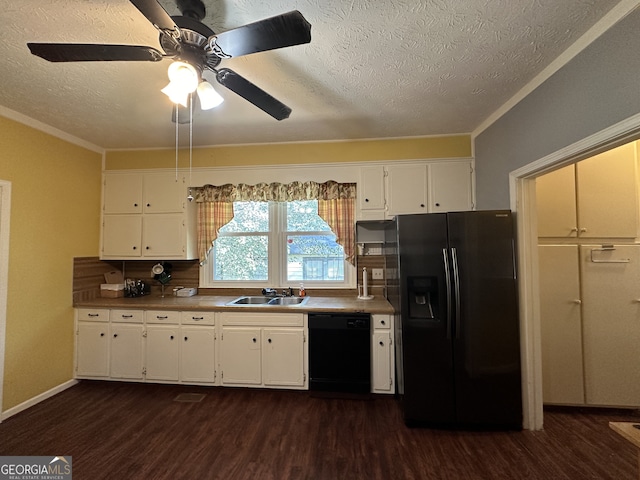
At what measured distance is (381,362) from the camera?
2533 millimetres

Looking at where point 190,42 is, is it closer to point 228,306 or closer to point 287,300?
point 228,306

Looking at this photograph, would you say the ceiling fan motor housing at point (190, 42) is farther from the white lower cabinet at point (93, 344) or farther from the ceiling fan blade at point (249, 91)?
the white lower cabinet at point (93, 344)

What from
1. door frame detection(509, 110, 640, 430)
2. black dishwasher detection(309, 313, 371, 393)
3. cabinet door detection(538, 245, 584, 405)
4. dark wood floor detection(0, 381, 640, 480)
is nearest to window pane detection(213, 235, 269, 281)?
black dishwasher detection(309, 313, 371, 393)

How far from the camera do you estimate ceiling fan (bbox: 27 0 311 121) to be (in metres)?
1.05

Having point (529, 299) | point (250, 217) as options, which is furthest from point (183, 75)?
point (529, 299)

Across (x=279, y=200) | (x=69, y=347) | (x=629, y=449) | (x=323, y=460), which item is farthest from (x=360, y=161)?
(x=69, y=347)

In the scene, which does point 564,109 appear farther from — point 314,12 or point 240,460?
point 240,460

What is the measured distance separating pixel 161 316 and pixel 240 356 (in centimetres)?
90

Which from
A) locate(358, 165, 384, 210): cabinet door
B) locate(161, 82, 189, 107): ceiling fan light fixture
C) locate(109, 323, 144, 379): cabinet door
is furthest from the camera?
locate(358, 165, 384, 210): cabinet door

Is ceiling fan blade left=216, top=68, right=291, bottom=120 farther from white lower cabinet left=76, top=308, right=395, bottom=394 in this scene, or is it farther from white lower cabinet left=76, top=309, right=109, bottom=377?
white lower cabinet left=76, top=309, right=109, bottom=377

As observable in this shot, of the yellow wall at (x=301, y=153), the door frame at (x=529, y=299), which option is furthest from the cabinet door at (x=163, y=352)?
the door frame at (x=529, y=299)

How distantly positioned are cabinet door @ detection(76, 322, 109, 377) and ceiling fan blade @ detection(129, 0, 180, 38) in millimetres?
2885

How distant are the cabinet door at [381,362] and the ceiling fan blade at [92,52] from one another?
8.33ft

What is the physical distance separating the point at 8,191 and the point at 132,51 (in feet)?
6.95
